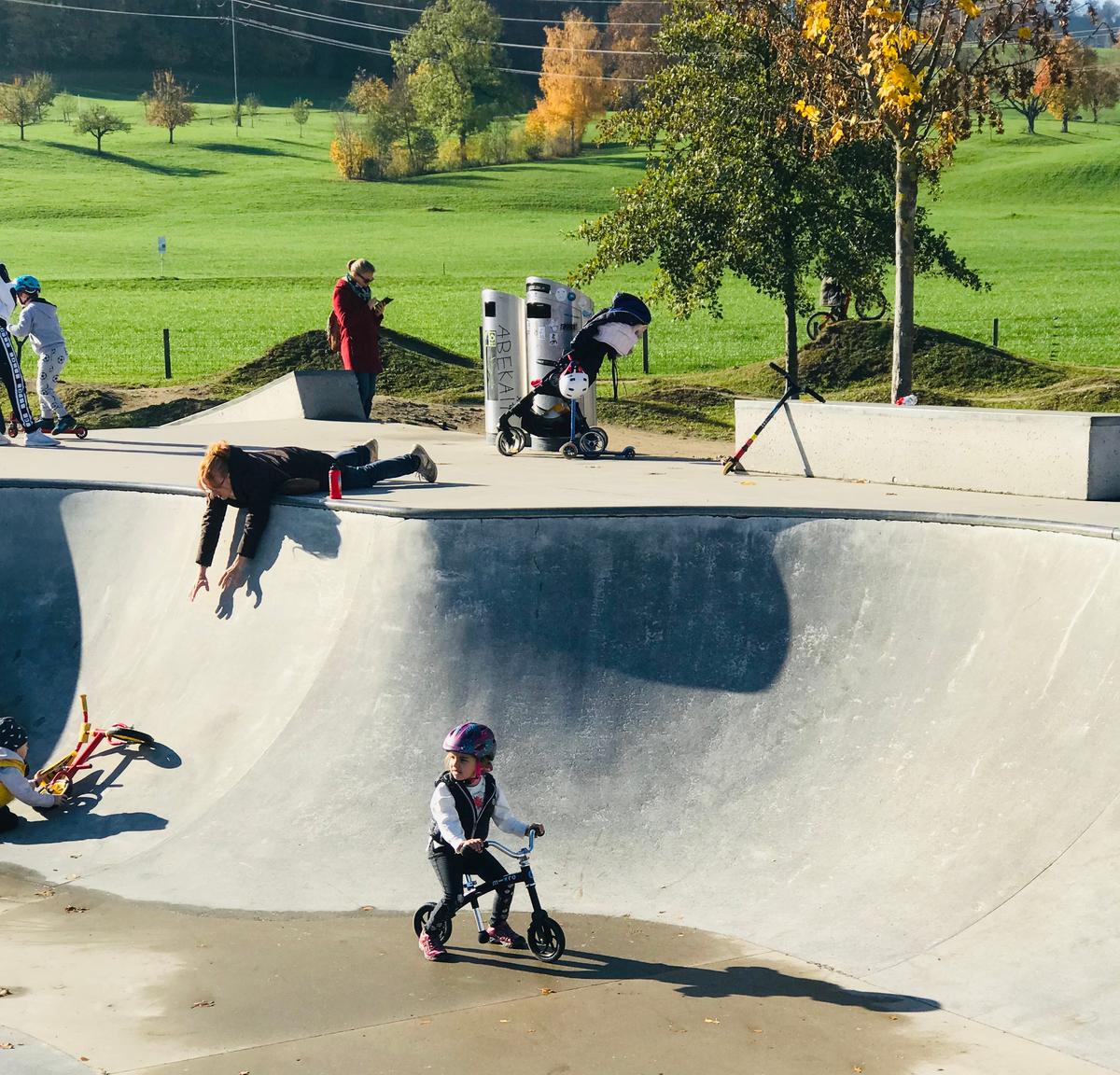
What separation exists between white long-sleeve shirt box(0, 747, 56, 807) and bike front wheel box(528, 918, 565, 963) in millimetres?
4158

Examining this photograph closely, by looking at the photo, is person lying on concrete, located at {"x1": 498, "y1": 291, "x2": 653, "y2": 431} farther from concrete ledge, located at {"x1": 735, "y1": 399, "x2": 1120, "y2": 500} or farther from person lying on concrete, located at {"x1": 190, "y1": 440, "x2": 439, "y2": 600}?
person lying on concrete, located at {"x1": 190, "y1": 440, "x2": 439, "y2": 600}

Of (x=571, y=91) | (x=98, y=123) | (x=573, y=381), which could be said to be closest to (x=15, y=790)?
(x=573, y=381)

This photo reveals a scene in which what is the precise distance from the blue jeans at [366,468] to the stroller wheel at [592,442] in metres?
2.84

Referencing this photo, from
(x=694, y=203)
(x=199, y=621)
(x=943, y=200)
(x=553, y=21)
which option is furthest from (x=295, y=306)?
(x=553, y=21)

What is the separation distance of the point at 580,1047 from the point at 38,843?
487 centimetres

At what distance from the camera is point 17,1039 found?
6730mm

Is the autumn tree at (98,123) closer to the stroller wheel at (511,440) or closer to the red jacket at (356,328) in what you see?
the red jacket at (356,328)

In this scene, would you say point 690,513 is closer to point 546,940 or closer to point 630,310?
point 546,940

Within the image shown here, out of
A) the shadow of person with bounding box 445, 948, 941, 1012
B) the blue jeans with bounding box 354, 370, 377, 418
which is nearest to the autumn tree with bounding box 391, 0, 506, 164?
the blue jeans with bounding box 354, 370, 377, 418

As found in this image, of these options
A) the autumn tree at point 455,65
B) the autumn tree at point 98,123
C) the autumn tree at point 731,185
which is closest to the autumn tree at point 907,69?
the autumn tree at point 731,185

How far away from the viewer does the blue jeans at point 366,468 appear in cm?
1229

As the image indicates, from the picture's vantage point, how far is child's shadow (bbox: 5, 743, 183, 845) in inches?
388

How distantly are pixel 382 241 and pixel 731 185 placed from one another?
158 ft

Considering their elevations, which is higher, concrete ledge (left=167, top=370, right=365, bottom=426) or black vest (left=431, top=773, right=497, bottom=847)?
concrete ledge (left=167, top=370, right=365, bottom=426)
